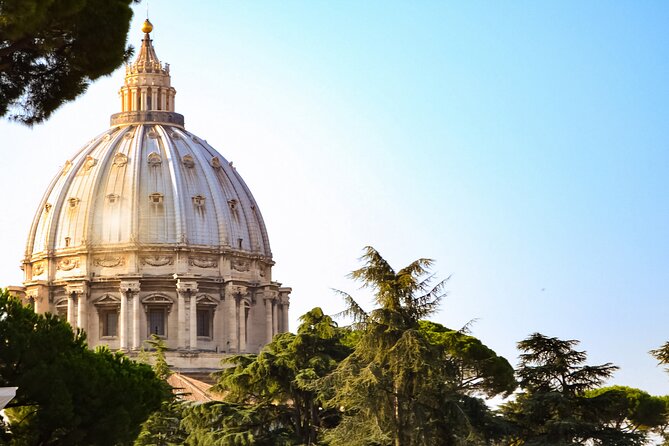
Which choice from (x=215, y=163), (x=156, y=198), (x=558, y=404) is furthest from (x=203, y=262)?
(x=558, y=404)

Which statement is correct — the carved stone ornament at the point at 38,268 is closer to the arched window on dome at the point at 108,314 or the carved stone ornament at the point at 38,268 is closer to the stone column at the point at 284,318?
the arched window on dome at the point at 108,314

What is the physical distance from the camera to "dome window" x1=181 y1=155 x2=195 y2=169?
310 ft

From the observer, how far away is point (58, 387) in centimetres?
2677

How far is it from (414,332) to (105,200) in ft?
210

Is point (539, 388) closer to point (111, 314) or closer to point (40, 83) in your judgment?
point (40, 83)

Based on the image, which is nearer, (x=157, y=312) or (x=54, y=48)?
(x=54, y=48)

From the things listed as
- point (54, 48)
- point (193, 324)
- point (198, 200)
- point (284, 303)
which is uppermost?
point (198, 200)

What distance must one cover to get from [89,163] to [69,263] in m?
6.01

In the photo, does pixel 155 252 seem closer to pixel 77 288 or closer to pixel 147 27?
pixel 77 288

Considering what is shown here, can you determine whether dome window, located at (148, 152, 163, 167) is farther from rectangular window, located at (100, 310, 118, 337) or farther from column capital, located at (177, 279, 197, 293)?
rectangular window, located at (100, 310, 118, 337)

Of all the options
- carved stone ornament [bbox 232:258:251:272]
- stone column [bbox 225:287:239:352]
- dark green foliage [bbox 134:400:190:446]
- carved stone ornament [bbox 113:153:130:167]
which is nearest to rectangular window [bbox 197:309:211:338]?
stone column [bbox 225:287:239:352]

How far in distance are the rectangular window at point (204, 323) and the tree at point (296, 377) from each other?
49061mm

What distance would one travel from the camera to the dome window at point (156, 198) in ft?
305

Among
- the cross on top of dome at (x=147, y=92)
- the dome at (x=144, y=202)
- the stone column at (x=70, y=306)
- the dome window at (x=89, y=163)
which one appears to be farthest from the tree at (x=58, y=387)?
the cross on top of dome at (x=147, y=92)
